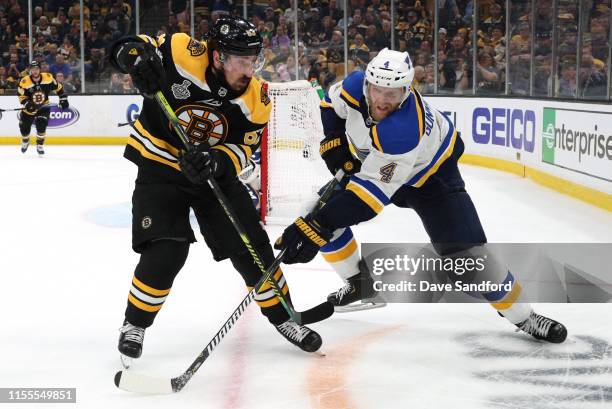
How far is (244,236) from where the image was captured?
2.78m

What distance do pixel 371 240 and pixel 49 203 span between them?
9.11 feet

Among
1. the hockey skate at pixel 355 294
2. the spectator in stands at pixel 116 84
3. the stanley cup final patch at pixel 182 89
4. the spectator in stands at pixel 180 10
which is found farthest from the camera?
the spectator in stands at pixel 180 10

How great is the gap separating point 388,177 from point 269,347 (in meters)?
0.76

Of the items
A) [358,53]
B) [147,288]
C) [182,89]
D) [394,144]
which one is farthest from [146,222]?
[358,53]

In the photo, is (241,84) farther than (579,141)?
No

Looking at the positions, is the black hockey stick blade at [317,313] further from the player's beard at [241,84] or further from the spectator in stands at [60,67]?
the spectator in stands at [60,67]

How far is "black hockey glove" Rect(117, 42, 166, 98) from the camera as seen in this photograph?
262 centimetres

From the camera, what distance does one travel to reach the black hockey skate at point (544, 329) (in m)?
2.99

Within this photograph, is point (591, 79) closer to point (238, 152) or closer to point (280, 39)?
point (238, 152)

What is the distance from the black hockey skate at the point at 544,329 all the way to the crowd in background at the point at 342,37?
418 cm

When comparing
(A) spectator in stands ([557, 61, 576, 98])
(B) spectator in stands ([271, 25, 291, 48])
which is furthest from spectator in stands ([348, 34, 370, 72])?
(A) spectator in stands ([557, 61, 576, 98])

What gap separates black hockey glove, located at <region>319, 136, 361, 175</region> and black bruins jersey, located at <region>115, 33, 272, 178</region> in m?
0.45

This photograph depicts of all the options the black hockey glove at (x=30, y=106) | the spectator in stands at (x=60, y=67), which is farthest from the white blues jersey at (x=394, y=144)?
the spectator in stands at (x=60, y=67)

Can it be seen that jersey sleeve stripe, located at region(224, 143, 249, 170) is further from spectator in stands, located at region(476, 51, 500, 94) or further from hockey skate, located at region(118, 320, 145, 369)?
spectator in stands, located at region(476, 51, 500, 94)
